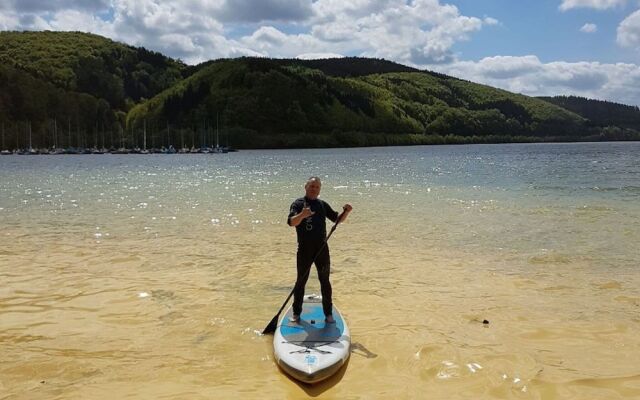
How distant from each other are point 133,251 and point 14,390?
33.9ft

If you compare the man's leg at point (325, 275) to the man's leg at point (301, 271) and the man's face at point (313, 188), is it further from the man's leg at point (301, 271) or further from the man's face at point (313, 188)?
the man's face at point (313, 188)

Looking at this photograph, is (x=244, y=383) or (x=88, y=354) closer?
(x=244, y=383)

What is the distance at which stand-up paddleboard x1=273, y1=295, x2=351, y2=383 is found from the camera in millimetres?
7977

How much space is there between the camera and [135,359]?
878cm

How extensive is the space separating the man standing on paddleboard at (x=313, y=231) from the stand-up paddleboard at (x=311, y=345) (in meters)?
0.26

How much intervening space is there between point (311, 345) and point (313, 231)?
6.34 ft

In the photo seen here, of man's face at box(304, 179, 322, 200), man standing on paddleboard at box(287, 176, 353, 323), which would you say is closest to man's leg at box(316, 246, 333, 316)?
man standing on paddleboard at box(287, 176, 353, 323)

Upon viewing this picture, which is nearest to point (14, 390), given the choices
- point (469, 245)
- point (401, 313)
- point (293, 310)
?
point (293, 310)

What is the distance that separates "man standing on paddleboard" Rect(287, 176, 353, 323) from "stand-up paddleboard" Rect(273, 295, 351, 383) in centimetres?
26

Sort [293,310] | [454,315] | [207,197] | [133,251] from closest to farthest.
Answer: [293,310] → [454,315] → [133,251] → [207,197]

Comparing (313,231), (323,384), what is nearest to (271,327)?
(313,231)

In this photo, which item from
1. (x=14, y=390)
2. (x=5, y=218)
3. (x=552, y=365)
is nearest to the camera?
(x=14, y=390)

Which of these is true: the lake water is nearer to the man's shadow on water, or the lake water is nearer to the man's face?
the man's shadow on water

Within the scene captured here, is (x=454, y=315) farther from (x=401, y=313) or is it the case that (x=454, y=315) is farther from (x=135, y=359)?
(x=135, y=359)
